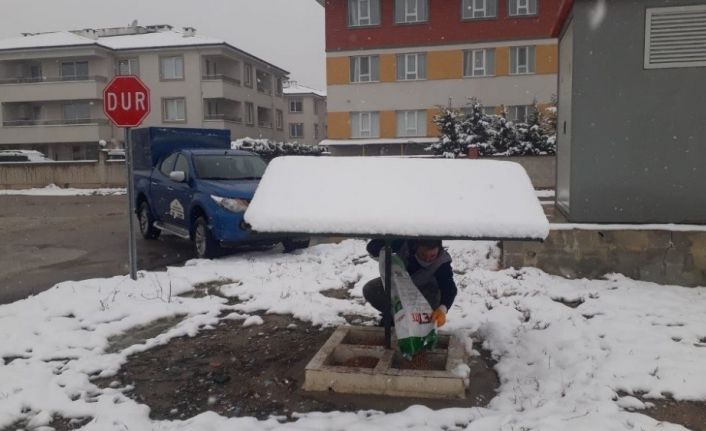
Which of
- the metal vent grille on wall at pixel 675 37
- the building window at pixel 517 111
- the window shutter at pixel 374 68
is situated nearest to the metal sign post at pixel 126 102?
the metal vent grille on wall at pixel 675 37

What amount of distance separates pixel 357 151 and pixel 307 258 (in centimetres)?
2220

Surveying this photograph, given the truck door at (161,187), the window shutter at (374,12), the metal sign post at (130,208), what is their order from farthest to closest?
the window shutter at (374,12) → the truck door at (161,187) → the metal sign post at (130,208)

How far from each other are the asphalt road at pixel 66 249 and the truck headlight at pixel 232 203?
1.30 metres

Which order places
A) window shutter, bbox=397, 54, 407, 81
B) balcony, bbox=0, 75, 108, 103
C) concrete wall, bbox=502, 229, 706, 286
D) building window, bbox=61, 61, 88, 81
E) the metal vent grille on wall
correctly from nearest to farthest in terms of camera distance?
concrete wall, bbox=502, 229, 706, 286 → the metal vent grille on wall → window shutter, bbox=397, 54, 407, 81 → balcony, bbox=0, 75, 108, 103 → building window, bbox=61, 61, 88, 81

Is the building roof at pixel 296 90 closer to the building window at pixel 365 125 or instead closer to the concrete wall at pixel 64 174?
the building window at pixel 365 125

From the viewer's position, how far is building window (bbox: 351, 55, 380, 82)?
1219 inches

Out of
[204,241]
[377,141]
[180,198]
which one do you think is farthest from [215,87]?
[204,241]

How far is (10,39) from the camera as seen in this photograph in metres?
44.3

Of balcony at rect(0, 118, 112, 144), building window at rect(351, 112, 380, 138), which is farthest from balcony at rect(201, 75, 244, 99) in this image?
building window at rect(351, 112, 380, 138)

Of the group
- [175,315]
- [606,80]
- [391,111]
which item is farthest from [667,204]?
[391,111]

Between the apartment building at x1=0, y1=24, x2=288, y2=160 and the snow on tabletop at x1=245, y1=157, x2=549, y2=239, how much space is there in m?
37.5

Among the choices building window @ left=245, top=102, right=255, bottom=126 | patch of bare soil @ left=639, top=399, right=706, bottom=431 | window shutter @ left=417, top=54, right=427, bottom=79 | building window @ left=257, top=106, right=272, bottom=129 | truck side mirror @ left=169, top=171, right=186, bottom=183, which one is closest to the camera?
patch of bare soil @ left=639, top=399, right=706, bottom=431

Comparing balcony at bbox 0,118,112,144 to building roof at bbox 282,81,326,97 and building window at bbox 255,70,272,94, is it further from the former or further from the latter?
building roof at bbox 282,81,326,97

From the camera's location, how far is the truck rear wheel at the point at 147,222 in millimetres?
12258
